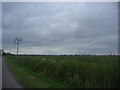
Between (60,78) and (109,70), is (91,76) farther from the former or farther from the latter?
(60,78)

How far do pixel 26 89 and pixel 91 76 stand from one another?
11.4 ft

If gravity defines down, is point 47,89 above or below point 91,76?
below

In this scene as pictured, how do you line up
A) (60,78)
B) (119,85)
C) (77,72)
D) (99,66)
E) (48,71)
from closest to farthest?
(119,85) < (99,66) < (77,72) < (60,78) < (48,71)

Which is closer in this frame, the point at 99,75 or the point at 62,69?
the point at 99,75

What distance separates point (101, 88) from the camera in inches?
388

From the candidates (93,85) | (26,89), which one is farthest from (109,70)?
(26,89)

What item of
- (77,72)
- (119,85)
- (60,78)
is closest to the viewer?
(119,85)

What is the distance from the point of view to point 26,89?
33.3 ft

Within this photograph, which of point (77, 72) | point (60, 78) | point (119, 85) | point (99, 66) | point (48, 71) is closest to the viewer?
point (119, 85)

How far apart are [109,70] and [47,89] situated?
3391 mm

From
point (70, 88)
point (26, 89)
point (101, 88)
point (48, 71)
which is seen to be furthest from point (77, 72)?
point (48, 71)

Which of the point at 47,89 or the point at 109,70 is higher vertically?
the point at 109,70

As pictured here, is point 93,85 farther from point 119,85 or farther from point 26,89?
point 26,89

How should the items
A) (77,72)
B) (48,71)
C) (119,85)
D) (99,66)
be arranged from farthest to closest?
(48,71) → (77,72) → (99,66) → (119,85)
